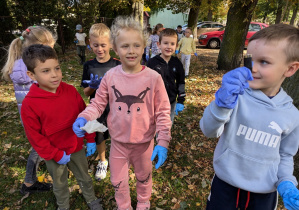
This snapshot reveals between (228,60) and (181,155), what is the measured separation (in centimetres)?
630

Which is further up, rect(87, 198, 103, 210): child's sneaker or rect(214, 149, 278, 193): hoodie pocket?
rect(214, 149, 278, 193): hoodie pocket

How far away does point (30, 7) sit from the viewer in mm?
10672

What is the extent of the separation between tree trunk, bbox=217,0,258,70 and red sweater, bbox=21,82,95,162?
24.5 feet

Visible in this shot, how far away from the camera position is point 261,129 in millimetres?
1358

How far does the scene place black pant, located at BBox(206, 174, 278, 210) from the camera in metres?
1.53

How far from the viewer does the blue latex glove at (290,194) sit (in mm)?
1292

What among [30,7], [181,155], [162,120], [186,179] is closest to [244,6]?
[181,155]

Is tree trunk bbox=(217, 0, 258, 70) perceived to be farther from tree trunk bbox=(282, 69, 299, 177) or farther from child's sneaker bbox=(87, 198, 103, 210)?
child's sneaker bbox=(87, 198, 103, 210)

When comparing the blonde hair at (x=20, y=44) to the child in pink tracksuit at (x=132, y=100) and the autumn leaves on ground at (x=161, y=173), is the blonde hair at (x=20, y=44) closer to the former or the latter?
the child in pink tracksuit at (x=132, y=100)

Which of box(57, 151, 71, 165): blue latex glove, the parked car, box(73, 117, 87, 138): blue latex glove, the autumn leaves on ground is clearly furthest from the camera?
the parked car

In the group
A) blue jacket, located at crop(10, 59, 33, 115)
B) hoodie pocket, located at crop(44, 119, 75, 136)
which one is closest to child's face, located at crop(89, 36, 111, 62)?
blue jacket, located at crop(10, 59, 33, 115)

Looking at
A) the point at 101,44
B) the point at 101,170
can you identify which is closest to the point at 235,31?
the point at 101,44

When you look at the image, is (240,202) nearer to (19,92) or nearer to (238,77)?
(238,77)

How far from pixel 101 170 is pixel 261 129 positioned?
2537 millimetres
